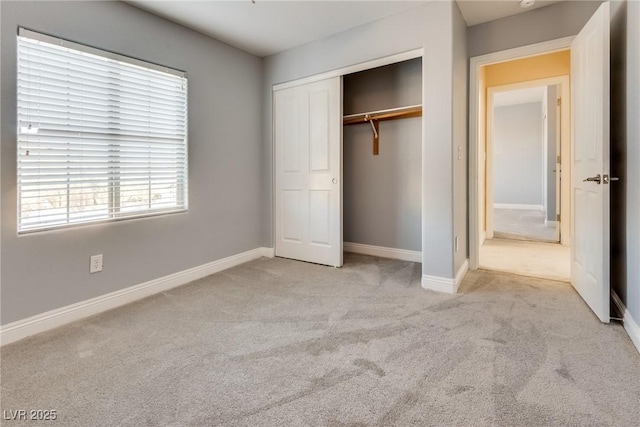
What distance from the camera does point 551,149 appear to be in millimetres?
5617

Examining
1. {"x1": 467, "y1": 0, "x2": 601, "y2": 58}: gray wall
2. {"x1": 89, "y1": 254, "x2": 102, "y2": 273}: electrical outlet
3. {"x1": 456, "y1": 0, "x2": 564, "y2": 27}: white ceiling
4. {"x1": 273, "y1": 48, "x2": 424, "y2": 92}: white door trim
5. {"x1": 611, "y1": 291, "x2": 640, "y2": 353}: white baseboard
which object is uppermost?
{"x1": 456, "y1": 0, "x2": 564, "y2": 27}: white ceiling

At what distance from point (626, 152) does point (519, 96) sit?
647cm

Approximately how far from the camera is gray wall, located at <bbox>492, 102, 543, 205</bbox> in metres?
8.16

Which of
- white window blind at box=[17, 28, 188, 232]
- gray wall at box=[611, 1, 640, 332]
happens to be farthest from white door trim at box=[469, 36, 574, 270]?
white window blind at box=[17, 28, 188, 232]

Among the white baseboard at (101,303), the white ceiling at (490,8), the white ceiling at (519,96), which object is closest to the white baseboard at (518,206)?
the white ceiling at (519,96)

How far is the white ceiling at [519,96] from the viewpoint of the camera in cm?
694

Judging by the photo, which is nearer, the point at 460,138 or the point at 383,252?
the point at 460,138

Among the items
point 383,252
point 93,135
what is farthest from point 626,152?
point 93,135

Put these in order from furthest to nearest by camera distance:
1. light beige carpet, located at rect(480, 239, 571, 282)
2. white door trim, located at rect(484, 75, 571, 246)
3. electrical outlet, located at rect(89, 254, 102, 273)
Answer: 1. white door trim, located at rect(484, 75, 571, 246)
2. light beige carpet, located at rect(480, 239, 571, 282)
3. electrical outlet, located at rect(89, 254, 102, 273)

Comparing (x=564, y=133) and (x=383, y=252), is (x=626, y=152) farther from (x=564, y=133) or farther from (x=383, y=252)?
(x=564, y=133)

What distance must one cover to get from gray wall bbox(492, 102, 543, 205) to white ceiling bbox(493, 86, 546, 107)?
0.25 m

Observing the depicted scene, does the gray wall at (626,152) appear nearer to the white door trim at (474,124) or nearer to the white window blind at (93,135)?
the white door trim at (474,124)

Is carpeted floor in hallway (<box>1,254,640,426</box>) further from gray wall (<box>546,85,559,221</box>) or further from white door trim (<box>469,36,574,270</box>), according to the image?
gray wall (<box>546,85,559,221</box>)

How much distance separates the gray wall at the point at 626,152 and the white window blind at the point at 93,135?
328 cm
